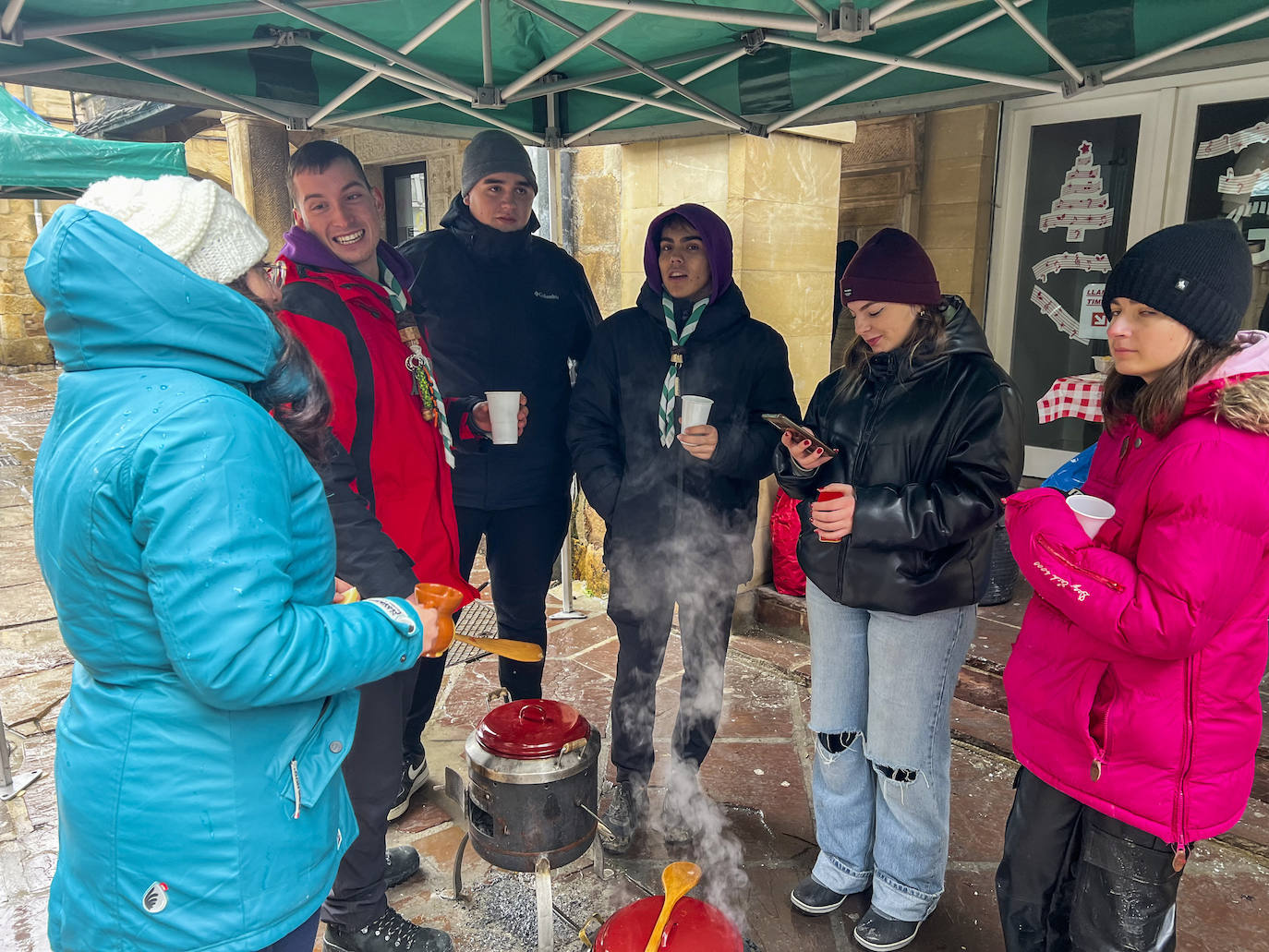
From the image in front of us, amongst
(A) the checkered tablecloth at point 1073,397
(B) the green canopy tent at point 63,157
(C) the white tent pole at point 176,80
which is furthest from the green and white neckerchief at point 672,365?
(B) the green canopy tent at point 63,157

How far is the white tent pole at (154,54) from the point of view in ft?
9.74

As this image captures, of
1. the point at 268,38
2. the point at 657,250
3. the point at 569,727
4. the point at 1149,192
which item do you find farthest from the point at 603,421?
the point at 1149,192

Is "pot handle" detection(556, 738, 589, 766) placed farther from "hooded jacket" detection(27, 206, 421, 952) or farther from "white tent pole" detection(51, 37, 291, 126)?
"white tent pole" detection(51, 37, 291, 126)

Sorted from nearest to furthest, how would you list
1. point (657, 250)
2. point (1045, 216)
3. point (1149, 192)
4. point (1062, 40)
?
point (1062, 40) < point (657, 250) < point (1149, 192) < point (1045, 216)

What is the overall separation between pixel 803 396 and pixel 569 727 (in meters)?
3.15

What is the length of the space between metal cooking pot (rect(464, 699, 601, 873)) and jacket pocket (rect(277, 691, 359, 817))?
2.76 feet

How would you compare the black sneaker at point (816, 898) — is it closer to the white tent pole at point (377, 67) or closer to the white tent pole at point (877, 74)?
the white tent pole at point (877, 74)

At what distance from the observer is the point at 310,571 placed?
1.64m

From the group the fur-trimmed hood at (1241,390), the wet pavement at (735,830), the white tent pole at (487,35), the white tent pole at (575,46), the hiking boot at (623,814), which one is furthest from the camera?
the hiking boot at (623,814)

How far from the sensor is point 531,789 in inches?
98.5

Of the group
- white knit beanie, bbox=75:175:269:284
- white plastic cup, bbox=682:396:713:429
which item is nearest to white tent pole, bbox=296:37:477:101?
white plastic cup, bbox=682:396:713:429

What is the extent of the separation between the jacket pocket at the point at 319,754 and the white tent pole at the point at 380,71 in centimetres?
225

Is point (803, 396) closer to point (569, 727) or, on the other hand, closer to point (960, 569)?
point (960, 569)

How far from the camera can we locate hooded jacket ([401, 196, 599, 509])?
→ 3.38m
